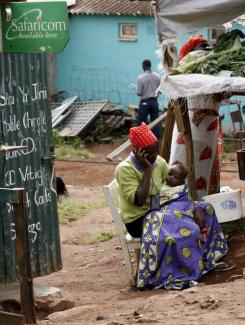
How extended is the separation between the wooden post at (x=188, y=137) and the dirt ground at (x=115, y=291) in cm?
71

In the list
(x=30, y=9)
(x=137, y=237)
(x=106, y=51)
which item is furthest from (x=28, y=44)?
(x=106, y=51)

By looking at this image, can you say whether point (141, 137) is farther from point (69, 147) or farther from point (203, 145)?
point (69, 147)

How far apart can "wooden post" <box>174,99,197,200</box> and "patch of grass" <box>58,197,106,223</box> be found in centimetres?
326

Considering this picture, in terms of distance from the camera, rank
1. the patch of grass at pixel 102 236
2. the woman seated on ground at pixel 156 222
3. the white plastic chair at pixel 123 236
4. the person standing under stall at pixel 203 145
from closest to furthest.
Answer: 1. the woman seated on ground at pixel 156 222
2. the white plastic chair at pixel 123 236
3. the person standing under stall at pixel 203 145
4. the patch of grass at pixel 102 236

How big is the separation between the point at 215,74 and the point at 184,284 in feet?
6.42

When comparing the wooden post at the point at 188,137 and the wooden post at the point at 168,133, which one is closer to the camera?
the wooden post at the point at 188,137

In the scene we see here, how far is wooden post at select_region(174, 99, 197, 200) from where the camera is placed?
906 centimetres

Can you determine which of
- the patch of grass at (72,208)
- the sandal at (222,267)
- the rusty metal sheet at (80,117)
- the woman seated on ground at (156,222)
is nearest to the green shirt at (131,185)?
the woman seated on ground at (156,222)

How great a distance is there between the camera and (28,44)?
7.63m

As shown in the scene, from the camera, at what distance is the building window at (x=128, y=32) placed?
22250 millimetres

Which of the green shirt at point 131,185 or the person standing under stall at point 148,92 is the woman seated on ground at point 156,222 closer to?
the green shirt at point 131,185

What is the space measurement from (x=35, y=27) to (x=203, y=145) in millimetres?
2979

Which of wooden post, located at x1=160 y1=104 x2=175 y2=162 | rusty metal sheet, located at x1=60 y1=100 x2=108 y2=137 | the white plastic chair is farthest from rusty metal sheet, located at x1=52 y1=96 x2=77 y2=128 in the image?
the white plastic chair

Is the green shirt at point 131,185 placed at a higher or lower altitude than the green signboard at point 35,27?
lower
